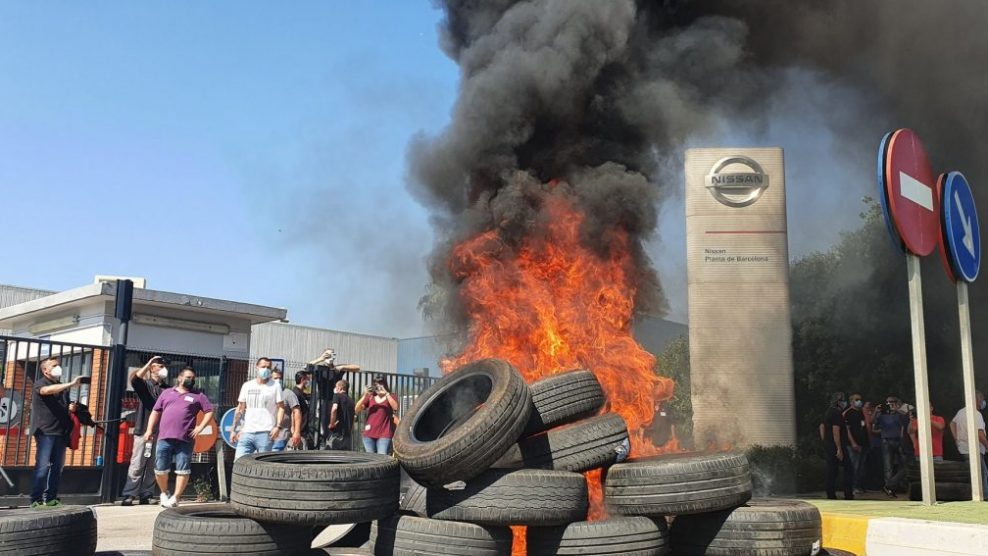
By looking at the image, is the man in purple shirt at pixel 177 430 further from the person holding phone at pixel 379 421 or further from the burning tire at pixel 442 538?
the burning tire at pixel 442 538

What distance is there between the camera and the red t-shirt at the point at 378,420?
45.4 ft

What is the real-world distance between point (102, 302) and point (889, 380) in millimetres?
22066

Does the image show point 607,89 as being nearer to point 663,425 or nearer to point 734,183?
point 734,183

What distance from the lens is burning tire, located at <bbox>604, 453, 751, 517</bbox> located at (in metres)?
6.24

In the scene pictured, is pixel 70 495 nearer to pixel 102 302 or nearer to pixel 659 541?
pixel 102 302

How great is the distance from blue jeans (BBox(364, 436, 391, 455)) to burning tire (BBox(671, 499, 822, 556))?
8.10 m

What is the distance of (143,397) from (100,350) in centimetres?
244

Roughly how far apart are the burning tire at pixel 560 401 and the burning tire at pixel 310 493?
5.94ft

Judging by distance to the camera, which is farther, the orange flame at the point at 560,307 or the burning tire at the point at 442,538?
the orange flame at the point at 560,307

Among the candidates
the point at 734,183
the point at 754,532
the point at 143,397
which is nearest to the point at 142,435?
the point at 143,397

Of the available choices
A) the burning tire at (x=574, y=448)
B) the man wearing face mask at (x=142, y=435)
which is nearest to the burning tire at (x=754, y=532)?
the burning tire at (x=574, y=448)

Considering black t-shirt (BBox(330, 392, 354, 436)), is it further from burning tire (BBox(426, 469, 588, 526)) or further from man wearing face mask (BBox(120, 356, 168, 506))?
burning tire (BBox(426, 469, 588, 526))

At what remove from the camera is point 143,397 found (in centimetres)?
1230

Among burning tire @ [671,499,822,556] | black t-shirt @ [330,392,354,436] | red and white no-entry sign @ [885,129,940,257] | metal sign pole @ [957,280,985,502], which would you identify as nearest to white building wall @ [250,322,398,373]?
black t-shirt @ [330,392,354,436]
